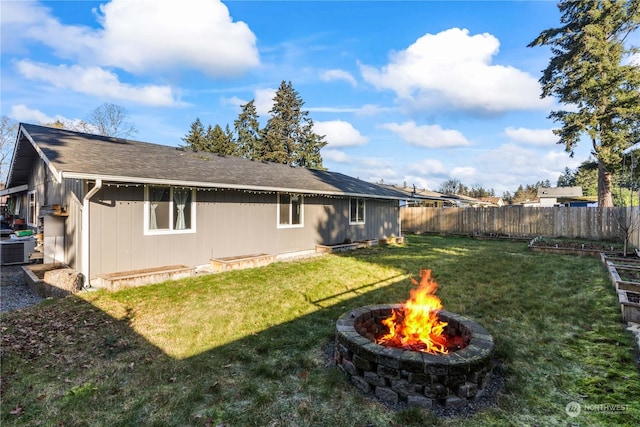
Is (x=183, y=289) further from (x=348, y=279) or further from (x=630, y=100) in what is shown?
(x=630, y=100)

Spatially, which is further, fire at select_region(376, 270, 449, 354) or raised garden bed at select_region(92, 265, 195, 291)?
raised garden bed at select_region(92, 265, 195, 291)

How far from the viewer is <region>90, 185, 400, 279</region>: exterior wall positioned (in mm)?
6664

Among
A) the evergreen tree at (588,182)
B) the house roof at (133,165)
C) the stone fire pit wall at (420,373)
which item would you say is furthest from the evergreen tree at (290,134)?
the evergreen tree at (588,182)

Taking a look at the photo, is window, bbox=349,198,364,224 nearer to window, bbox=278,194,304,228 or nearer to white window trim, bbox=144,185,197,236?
window, bbox=278,194,304,228

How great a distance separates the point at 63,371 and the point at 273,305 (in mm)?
2920

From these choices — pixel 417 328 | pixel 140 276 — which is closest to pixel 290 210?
pixel 140 276

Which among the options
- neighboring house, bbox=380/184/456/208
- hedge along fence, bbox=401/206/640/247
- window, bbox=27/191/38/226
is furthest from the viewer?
neighboring house, bbox=380/184/456/208

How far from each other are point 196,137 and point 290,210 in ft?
96.0

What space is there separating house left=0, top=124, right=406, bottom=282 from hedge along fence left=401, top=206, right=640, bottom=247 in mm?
9707

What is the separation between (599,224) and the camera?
14211 mm

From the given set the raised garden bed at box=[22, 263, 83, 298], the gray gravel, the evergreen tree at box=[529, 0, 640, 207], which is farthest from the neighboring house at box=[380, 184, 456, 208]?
the gray gravel

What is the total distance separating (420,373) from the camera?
276 cm

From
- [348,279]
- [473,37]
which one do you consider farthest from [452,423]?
[473,37]

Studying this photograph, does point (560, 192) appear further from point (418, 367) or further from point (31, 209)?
point (31, 209)
